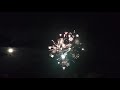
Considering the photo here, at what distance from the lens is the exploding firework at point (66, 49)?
6.30 meters

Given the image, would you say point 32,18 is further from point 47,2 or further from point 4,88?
point 4,88

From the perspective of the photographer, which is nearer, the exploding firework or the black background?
the black background

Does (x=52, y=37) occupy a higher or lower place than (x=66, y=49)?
higher

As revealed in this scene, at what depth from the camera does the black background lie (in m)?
5.90

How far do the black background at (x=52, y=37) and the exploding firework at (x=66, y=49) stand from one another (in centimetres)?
14

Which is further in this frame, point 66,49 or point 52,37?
point 66,49

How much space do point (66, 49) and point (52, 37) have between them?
66cm

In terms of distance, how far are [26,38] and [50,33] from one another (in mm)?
644

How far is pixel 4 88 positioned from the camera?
4.01 meters

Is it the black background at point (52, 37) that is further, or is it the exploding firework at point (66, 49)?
the exploding firework at point (66, 49)

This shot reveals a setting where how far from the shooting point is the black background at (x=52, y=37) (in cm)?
590

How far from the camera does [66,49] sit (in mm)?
6766

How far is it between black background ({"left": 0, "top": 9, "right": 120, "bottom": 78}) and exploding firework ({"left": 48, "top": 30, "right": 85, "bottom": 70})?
0.47 feet

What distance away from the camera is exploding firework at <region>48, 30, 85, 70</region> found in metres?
6.30
